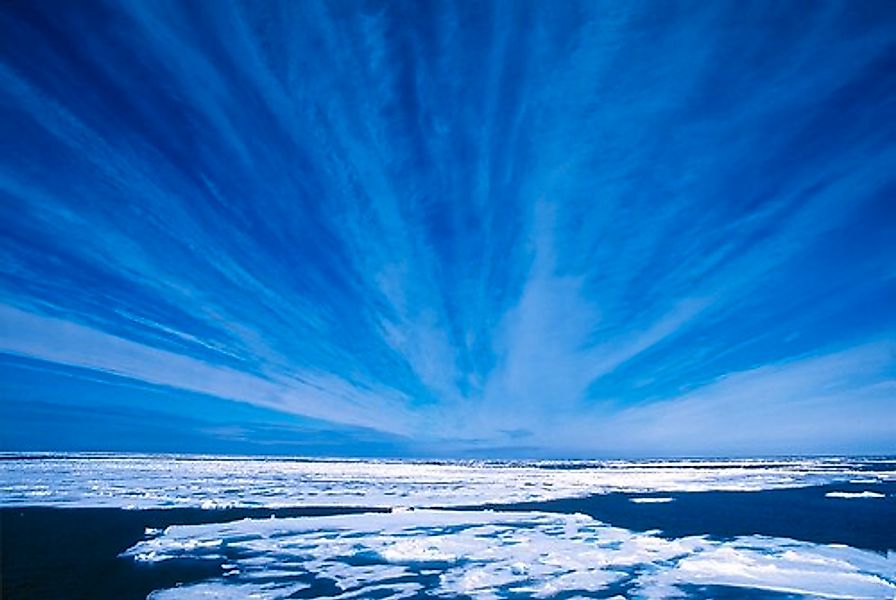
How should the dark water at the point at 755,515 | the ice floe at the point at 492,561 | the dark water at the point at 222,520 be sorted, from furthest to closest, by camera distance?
the dark water at the point at 755,515, the dark water at the point at 222,520, the ice floe at the point at 492,561

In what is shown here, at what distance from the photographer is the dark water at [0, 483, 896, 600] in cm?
704

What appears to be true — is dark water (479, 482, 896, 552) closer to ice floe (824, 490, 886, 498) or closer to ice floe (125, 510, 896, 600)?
ice floe (824, 490, 886, 498)

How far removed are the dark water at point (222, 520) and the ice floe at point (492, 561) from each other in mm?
375

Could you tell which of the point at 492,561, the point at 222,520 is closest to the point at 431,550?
the point at 492,561

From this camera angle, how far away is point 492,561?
814 cm

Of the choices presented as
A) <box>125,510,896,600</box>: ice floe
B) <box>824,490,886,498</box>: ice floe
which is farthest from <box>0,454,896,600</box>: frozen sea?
<box>824,490,886,498</box>: ice floe

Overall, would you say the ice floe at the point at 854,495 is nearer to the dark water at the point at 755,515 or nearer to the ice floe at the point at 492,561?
the dark water at the point at 755,515

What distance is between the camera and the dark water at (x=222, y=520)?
7.04 metres

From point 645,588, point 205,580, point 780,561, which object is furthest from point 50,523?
point 780,561

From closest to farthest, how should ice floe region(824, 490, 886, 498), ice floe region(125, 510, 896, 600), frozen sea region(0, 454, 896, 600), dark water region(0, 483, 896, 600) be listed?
ice floe region(125, 510, 896, 600) → frozen sea region(0, 454, 896, 600) → dark water region(0, 483, 896, 600) → ice floe region(824, 490, 886, 498)

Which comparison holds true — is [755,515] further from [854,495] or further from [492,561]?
[492,561]

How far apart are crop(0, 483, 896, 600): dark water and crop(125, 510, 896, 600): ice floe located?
1.23 ft

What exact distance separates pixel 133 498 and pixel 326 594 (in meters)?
15.2

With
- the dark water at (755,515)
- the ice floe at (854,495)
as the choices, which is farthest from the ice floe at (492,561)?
the ice floe at (854,495)
